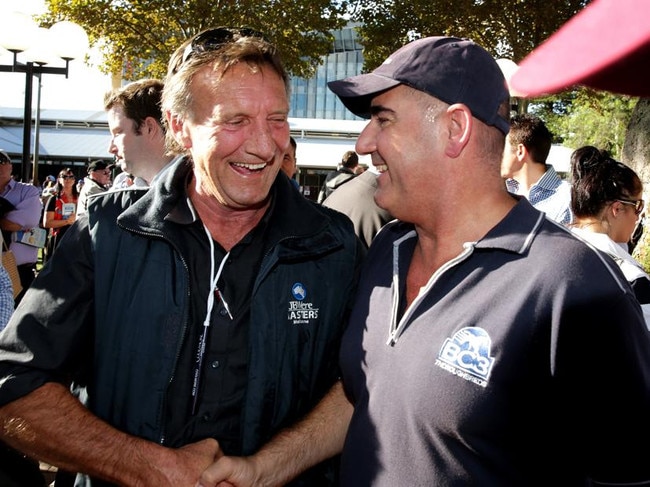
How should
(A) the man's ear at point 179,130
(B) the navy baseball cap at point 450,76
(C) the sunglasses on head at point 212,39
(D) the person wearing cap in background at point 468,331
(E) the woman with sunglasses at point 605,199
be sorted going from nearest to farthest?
1. (D) the person wearing cap in background at point 468,331
2. (B) the navy baseball cap at point 450,76
3. (C) the sunglasses on head at point 212,39
4. (A) the man's ear at point 179,130
5. (E) the woman with sunglasses at point 605,199

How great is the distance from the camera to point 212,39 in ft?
8.36

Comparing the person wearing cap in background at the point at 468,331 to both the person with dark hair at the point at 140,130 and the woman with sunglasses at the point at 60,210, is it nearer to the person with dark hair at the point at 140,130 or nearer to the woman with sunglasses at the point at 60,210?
the person with dark hair at the point at 140,130

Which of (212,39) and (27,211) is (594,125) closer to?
(27,211)

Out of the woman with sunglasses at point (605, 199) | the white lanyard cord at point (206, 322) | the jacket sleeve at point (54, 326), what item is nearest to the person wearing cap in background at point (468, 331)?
the white lanyard cord at point (206, 322)

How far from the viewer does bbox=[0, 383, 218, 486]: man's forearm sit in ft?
6.91

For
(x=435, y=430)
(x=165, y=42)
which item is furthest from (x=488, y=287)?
(x=165, y=42)

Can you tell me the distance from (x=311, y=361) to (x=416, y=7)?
15.5 meters

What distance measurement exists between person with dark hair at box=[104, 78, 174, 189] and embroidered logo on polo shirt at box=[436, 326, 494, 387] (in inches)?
129

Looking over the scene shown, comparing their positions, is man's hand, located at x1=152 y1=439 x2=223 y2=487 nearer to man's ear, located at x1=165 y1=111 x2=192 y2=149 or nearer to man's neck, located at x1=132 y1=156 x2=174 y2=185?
man's ear, located at x1=165 y1=111 x2=192 y2=149

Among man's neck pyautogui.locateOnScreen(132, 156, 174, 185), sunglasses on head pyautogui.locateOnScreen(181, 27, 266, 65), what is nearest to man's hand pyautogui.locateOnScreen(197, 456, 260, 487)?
sunglasses on head pyautogui.locateOnScreen(181, 27, 266, 65)

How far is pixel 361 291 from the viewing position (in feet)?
8.04

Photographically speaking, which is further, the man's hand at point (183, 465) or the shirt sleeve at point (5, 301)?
the shirt sleeve at point (5, 301)

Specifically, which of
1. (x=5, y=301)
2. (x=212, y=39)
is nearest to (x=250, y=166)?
(x=212, y=39)

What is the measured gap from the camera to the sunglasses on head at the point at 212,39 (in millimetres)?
2516
